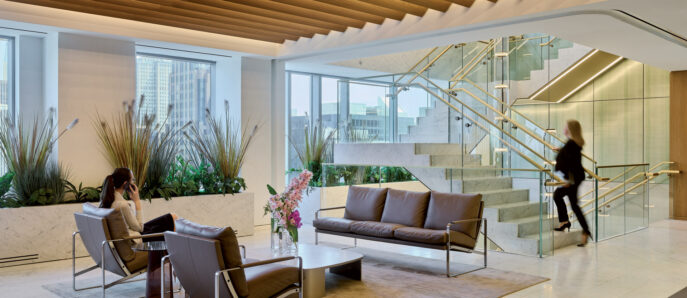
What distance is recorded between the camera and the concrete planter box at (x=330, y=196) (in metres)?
7.25

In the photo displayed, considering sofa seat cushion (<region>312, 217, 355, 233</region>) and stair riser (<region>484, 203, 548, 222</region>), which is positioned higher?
stair riser (<region>484, 203, 548, 222</region>)

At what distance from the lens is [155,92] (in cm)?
930

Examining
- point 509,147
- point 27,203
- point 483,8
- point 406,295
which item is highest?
point 483,8

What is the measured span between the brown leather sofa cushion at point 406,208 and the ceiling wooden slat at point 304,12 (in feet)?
7.45

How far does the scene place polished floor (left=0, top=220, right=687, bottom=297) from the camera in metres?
5.31

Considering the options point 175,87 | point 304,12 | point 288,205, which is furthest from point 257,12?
A: point 175,87

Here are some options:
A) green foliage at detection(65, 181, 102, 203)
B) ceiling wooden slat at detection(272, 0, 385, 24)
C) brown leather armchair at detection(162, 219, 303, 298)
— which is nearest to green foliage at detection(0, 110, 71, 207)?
green foliage at detection(65, 181, 102, 203)

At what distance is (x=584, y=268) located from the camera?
20.4 feet

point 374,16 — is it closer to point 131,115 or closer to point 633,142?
point 131,115

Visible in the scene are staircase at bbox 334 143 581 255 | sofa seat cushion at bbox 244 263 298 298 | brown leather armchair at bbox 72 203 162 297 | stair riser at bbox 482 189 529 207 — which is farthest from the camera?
stair riser at bbox 482 189 529 207

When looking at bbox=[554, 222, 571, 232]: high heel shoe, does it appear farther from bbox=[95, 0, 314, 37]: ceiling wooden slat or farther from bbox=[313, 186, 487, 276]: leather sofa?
bbox=[95, 0, 314, 37]: ceiling wooden slat

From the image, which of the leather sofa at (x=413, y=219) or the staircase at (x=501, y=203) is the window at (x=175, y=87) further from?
the staircase at (x=501, y=203)

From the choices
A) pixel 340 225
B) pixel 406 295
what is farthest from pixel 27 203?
pixel 406 295

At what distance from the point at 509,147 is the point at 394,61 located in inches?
169
